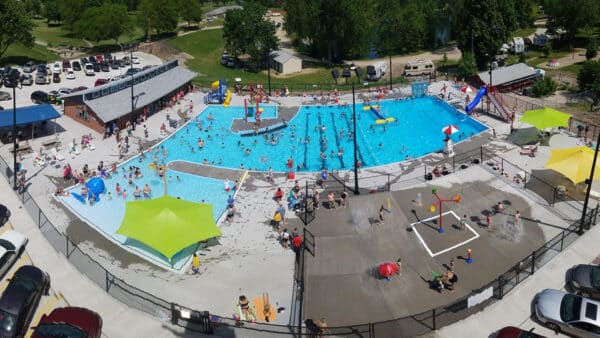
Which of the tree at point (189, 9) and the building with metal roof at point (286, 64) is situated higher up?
the tree at point (189, 9)

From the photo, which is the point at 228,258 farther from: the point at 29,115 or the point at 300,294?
the point at 29,115

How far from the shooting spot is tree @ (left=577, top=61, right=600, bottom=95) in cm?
4961

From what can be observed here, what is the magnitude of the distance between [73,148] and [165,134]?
26.6 feet

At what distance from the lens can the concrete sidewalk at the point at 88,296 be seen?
2172cm

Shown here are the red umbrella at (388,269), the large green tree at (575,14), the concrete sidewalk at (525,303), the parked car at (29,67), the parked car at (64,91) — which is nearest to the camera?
the concrete sidewalk at (525,303)

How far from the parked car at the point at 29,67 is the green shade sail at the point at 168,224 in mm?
49408

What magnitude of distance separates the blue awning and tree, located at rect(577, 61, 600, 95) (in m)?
49.2

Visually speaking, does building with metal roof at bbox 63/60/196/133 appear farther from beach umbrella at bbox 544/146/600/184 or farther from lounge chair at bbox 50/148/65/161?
beach umbrella at bbox 544/146/600/184

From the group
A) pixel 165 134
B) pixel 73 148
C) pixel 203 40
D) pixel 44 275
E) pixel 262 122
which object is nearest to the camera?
pixel 44 275

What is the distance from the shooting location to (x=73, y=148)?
140ft

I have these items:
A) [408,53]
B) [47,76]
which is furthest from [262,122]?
[408,53]

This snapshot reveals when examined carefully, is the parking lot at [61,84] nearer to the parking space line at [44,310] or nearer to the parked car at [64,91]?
the parked car at [64,91]

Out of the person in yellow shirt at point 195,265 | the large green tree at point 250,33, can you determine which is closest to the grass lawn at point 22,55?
the large green tree at point 250,33

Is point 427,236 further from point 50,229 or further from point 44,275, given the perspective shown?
point 50,229
